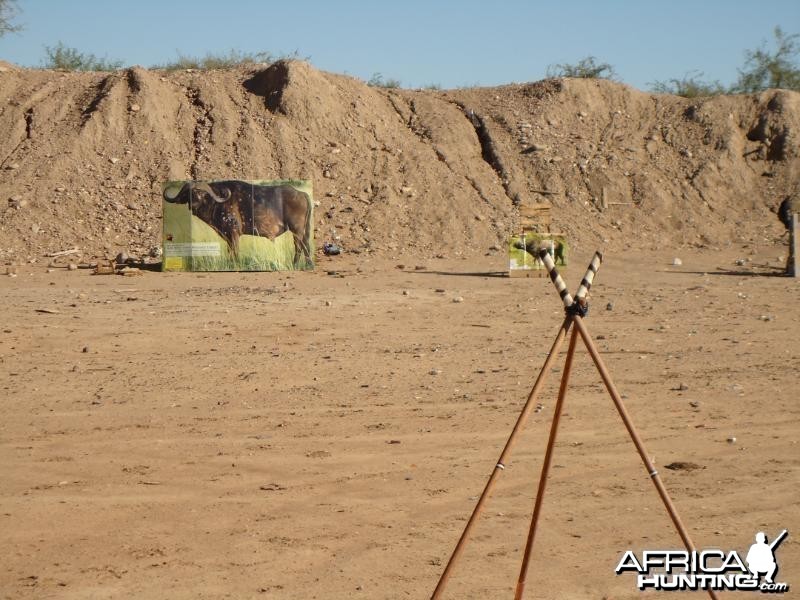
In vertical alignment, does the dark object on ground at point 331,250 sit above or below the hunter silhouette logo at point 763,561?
above

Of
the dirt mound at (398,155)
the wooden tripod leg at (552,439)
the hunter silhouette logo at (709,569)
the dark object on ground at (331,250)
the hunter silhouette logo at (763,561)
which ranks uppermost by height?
the dirt mound at (398,155)

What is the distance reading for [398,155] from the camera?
26.2 meters

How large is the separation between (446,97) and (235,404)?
71.8 feet

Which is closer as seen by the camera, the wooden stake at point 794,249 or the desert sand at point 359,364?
the desert sand at point 359,364

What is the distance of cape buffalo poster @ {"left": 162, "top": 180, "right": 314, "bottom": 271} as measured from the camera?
20.1 meters

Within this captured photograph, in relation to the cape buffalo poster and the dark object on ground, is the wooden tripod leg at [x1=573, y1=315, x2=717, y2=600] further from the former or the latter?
the dark object on ground

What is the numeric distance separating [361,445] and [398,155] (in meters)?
19.3

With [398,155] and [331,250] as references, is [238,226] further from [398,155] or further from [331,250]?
[398,155]

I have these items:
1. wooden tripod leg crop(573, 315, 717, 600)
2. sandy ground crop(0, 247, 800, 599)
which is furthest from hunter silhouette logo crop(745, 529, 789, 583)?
wooden tripod leg crop(573, 315, 717, 600)

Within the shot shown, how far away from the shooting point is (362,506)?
20.4ft

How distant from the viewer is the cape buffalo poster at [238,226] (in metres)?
20.1

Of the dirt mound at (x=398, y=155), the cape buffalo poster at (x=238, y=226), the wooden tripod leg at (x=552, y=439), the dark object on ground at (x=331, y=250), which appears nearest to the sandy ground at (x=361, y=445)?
the wooden tripod leg at (x=552, y=439)

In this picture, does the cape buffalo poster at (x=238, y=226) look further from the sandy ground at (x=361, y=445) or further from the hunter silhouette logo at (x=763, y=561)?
the hunter silhouette logo at (x=763, y=561)

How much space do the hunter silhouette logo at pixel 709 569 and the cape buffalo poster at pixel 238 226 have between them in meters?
15.2
